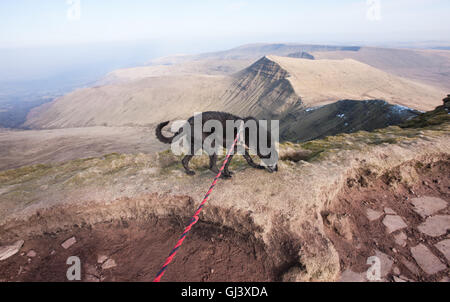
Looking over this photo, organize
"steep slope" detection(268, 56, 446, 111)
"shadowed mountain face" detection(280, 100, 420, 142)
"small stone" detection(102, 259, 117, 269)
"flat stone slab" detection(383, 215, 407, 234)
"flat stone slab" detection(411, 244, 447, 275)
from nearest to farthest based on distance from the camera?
1. "flat stone slab" detection(411, 244, 447, 275)
2. "small stone" detection(102, 259, 117, 269)
3. "flat stone slab" detection(383, 215, 407, 234)
4. "shadowed mountain face" detection(280, 100, 420, 142)
5. "steep slope" detection(268, 56, 446, 111)

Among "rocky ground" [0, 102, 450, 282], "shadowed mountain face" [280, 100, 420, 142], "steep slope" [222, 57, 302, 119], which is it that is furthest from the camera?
"steep slope" [222, 57, 302, 119]

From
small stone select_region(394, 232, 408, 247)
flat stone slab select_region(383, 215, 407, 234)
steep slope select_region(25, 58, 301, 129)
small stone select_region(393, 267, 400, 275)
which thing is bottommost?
steep slope select_region(25, 58, 301, 129)

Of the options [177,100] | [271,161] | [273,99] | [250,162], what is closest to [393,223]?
[271,161]

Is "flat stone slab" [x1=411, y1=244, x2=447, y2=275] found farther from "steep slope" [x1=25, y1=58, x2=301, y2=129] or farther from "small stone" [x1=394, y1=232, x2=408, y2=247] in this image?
"steep slope" [x1=25, y1=58, x2=301, y2=129]

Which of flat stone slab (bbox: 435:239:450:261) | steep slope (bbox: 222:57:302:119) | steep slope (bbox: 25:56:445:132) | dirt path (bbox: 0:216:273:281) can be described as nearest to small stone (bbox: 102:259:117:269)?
dirt path (bbox: 0:216:273:281)

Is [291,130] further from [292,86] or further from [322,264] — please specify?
[322,264]

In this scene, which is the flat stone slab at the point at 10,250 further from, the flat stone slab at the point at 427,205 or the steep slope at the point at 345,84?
the steep slope at the point at 345,84
